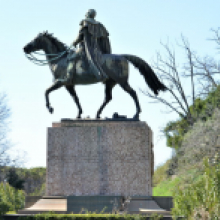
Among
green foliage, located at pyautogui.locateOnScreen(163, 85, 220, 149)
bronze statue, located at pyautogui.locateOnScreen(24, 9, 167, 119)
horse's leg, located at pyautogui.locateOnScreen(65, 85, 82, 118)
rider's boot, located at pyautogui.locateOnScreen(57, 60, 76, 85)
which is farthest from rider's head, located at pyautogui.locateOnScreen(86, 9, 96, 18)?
green foliage, located at pyautogui.locateOnScreen(163, 85, 220, 149)

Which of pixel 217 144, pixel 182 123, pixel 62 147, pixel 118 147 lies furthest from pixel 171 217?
pixel 182 123

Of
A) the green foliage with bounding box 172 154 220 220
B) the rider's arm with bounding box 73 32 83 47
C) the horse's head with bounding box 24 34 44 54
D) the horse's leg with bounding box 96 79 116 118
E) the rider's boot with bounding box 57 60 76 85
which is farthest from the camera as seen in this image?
the horse's head with bounding box 24 34 44 54

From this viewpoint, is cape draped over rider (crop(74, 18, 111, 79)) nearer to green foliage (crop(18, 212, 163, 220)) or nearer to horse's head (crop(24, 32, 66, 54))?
horse's head (crop(24, 32, 66, 54))

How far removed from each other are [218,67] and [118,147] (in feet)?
58.3

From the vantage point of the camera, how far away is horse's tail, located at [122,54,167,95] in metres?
13.9

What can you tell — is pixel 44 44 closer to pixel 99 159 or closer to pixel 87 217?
pixel 99 159

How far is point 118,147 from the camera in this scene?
13.1m

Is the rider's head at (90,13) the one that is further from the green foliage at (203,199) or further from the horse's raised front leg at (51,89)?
the green foliage at (203,199)

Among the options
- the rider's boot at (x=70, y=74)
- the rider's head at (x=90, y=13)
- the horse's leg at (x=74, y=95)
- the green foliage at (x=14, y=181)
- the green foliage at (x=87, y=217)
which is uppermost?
the rider's head at (x=90, y=13)

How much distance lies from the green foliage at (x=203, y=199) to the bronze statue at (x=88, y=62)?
2940 millimetres

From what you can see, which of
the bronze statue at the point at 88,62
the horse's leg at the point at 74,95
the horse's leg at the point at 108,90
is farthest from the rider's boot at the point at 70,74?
the horse's leg at the point at 108,90

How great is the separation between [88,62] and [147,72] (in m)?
1.55

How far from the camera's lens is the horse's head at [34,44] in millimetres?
14094

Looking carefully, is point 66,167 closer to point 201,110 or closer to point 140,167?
point 140,167
